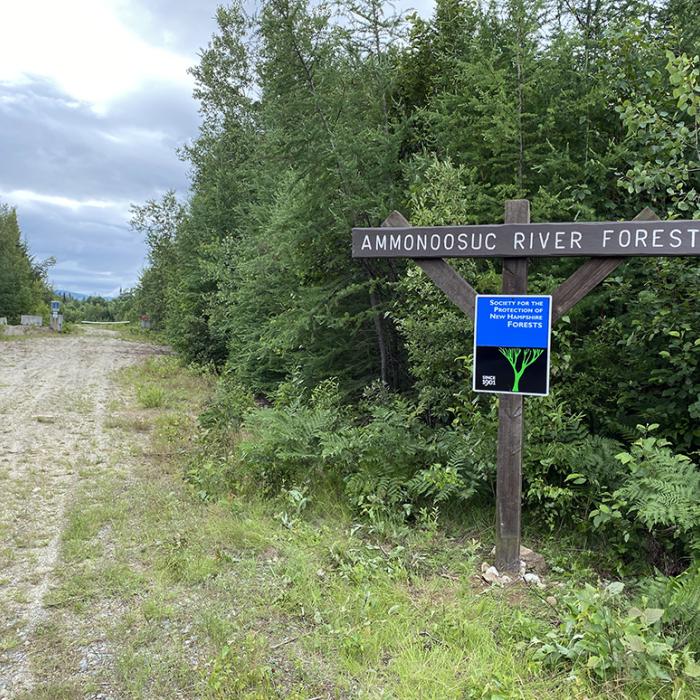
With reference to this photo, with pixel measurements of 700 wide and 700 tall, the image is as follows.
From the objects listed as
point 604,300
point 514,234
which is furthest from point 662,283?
point 514,234

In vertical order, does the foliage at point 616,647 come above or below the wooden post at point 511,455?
below

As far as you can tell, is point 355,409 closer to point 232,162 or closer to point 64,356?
point 232,162

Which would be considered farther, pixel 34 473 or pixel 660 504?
pixel 34 473

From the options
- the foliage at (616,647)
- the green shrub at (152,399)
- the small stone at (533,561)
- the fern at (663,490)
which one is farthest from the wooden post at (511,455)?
the green shrub at (152,399)

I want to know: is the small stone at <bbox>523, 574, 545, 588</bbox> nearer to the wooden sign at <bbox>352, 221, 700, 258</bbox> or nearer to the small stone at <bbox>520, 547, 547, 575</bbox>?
the small stone at <bbox>520, 547, 547, 575</bbox>

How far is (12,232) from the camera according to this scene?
164 feet

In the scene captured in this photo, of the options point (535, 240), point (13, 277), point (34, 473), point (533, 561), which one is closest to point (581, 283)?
point (535, 240)

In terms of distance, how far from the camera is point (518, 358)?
407 centimetres

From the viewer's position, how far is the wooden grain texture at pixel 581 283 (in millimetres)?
3961

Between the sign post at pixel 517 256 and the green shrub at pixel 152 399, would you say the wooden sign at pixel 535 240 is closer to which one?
the sign post at pixel 517 256

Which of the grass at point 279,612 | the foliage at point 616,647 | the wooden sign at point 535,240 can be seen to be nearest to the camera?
the foliage at point 616,647

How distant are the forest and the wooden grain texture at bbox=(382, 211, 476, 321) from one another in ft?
4.50

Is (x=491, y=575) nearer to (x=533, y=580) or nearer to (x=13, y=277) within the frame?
(x=533, y=580)

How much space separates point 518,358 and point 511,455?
2.48ft
